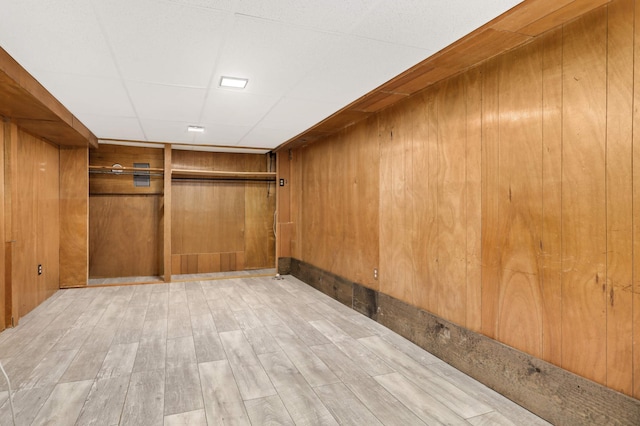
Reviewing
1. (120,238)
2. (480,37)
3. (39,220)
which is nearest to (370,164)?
(480,37)

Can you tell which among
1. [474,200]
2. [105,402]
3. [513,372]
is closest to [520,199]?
[474,200]

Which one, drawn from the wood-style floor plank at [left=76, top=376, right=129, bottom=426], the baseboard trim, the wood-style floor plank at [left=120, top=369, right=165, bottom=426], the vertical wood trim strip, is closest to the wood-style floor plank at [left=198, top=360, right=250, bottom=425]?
the wood-style floor plank at [left=120, top=369, right=165, bottom=426]

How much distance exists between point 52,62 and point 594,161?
11.1ft

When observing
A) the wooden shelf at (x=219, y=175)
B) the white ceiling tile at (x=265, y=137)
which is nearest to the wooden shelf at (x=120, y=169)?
the wooden shelf at (x=219, y=175)

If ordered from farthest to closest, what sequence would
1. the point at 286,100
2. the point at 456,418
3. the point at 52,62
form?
the point at 286,100 < the point at 52,62 < the point at 456,418

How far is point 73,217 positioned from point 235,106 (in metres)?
3.21

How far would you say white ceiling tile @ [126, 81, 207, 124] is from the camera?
3.08 meters

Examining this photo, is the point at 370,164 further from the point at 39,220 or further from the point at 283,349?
the point at 39,220

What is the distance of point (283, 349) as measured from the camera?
118 inches

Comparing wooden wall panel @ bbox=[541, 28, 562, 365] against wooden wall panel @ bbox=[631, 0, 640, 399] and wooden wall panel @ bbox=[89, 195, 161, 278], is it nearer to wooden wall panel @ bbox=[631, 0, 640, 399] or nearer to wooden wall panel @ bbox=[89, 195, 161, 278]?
wooden wall panel @ bbox=[631, 0, 640, 399]

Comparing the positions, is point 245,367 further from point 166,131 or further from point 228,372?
point 166,131

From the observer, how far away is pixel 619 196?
1742 mm

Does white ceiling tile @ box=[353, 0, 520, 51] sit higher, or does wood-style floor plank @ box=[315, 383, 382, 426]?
white ceiling tile @ box=[353, 0, 520, 51]

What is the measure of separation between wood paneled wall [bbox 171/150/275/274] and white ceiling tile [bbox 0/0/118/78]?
142 inches
